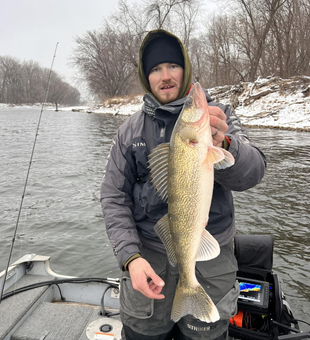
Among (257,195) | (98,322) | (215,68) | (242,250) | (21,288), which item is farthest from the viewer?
(215,68)

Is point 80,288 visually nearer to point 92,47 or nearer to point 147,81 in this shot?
point 147,81

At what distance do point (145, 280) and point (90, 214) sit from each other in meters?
5.73

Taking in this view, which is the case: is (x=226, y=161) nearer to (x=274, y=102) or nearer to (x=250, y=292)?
(x=250, y=292)

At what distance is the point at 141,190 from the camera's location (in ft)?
7.90

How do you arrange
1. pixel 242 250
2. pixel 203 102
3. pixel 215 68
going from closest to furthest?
pixel 203 102
pixel 242 250
pixel 215 68

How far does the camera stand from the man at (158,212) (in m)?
2.09

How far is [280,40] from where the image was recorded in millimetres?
27750

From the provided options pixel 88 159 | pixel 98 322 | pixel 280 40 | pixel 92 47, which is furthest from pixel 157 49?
pixel 92 47

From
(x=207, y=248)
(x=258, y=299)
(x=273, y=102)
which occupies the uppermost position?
(x=273, y=102)

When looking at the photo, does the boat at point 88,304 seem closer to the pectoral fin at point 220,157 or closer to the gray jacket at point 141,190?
the gray jacket at point 141,190

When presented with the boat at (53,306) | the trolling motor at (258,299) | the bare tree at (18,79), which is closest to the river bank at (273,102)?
the trolling motor at (258,299)

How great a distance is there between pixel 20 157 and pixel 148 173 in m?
12.7

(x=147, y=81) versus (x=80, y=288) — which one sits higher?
(x=147, y=81)

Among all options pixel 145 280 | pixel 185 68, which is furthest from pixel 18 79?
pixel 145 280
